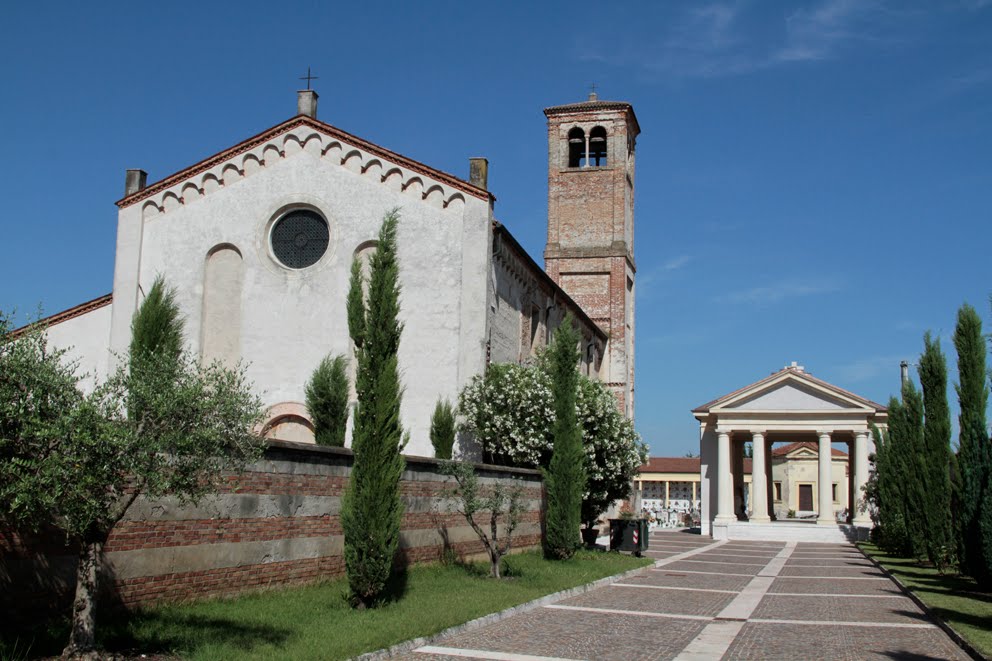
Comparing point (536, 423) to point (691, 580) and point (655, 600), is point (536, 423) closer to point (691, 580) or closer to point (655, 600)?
point (691, 580)

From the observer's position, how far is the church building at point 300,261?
79.9ft

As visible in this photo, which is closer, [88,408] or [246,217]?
[88,408]

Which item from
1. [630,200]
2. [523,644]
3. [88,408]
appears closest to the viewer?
[88,408]

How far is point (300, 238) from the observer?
25.5 metres

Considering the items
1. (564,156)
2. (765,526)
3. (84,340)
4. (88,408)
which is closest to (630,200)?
(564,156)

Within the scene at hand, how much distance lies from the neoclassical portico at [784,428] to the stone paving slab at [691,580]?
72.4ft

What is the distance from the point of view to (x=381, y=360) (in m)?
13.4

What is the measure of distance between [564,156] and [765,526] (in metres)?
20.4

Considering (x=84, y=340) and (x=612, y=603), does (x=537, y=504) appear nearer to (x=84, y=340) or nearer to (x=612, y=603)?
(x=612, y=603)

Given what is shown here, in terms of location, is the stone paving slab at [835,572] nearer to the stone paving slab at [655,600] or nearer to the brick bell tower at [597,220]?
the stone paving slab at [655,600]

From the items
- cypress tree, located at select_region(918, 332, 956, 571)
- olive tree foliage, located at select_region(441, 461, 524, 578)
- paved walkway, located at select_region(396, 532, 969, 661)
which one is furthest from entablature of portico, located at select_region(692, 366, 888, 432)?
olive tree foliage, located at select_region(441, 461, 524, 578)

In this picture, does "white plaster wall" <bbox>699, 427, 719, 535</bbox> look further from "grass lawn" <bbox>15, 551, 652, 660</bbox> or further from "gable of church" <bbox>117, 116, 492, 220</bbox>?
"grass lawn" <bbox>15, 551, 652, 660</bbox>

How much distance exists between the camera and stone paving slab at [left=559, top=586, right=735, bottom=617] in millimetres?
15008

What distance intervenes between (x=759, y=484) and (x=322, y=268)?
27787mm
